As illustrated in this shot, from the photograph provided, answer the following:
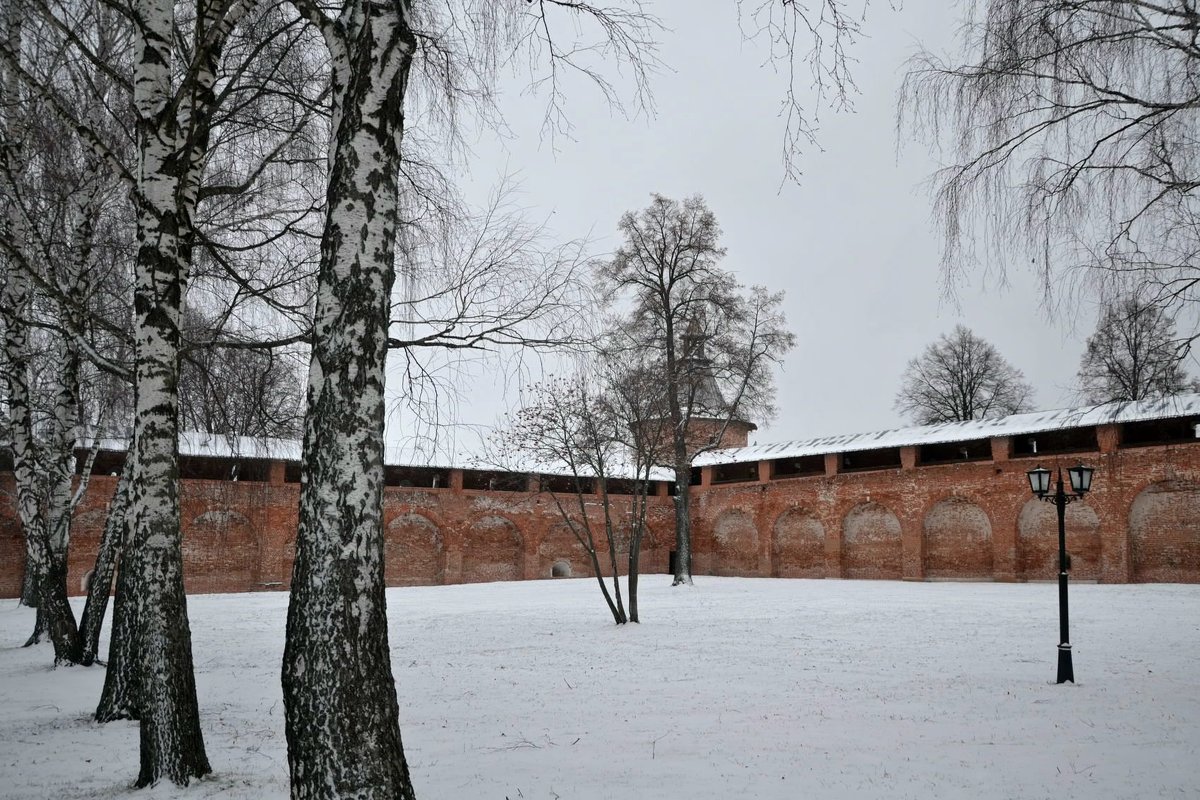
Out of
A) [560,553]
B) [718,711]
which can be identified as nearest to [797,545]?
[560,553]

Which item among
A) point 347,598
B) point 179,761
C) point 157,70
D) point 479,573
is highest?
point 157,70

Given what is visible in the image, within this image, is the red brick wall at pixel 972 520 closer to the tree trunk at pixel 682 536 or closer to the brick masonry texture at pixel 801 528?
the brick masonry texture at pixel 801 528

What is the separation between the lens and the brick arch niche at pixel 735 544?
2859 centimetres

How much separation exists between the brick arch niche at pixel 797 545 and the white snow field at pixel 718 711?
1240cm

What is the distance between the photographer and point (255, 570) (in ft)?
75.9

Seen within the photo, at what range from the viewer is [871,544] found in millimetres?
25328

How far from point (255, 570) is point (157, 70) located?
801 inches

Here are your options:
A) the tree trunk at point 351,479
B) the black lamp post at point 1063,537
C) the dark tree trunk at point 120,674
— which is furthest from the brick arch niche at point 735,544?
the tree trunk at point 351,479

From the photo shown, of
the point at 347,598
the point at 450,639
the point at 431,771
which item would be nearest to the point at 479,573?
the point at 450,639

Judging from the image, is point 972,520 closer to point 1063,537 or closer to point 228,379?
point 1063,537

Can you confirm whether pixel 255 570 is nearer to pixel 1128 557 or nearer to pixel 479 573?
pixel 479 573

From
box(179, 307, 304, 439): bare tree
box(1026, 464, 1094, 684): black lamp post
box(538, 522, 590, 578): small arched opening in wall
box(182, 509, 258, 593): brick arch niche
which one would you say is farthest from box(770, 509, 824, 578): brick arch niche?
box(179, 307, 304, 439): bare tree

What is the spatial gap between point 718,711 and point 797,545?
21.1 metres

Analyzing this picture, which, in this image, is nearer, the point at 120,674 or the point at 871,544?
the point at 120,674
